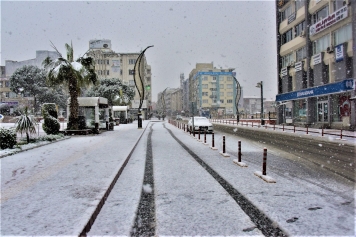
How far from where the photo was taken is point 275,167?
31.1 ft

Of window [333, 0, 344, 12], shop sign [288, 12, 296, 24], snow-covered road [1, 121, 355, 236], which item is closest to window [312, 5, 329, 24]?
window [333, 0, 344, 12]

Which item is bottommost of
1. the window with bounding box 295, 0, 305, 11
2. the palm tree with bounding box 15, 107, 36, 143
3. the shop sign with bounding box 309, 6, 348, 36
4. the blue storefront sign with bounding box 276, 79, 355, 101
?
the palm tree with bounding box 15, 107, 36, 143

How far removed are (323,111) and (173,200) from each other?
28.9 metres

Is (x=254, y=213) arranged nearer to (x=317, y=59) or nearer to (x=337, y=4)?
(x=337, y=4)

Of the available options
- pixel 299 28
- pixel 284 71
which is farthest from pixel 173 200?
pixel 284 71

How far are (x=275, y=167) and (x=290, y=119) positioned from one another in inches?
1194

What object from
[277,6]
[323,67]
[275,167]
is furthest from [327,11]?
[275,167]

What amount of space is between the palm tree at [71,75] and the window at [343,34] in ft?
71.4

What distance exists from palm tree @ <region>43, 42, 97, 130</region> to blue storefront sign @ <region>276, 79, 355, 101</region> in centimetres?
2087

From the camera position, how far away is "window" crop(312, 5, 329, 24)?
2975 centimetres

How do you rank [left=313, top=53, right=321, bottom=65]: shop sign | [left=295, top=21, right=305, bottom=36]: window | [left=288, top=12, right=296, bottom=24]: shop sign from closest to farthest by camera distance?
[left=313, top=53, right=321, bottom=65]: shop sign
[left=295, top=21, right=305, bottom=36]: window
[left=288, top=12, right=296, bottom=24]: shop sign

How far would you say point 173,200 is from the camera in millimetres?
5918

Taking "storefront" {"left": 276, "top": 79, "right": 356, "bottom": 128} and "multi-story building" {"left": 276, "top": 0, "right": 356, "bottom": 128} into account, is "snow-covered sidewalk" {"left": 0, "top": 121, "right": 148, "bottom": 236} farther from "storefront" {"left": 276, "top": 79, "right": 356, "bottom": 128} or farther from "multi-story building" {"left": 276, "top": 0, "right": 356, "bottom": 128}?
"storefront" {"left": 276, "top": 79, "right": 356, "bottom": 128}

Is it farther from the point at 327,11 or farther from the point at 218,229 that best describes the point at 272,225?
the point at 327,11
